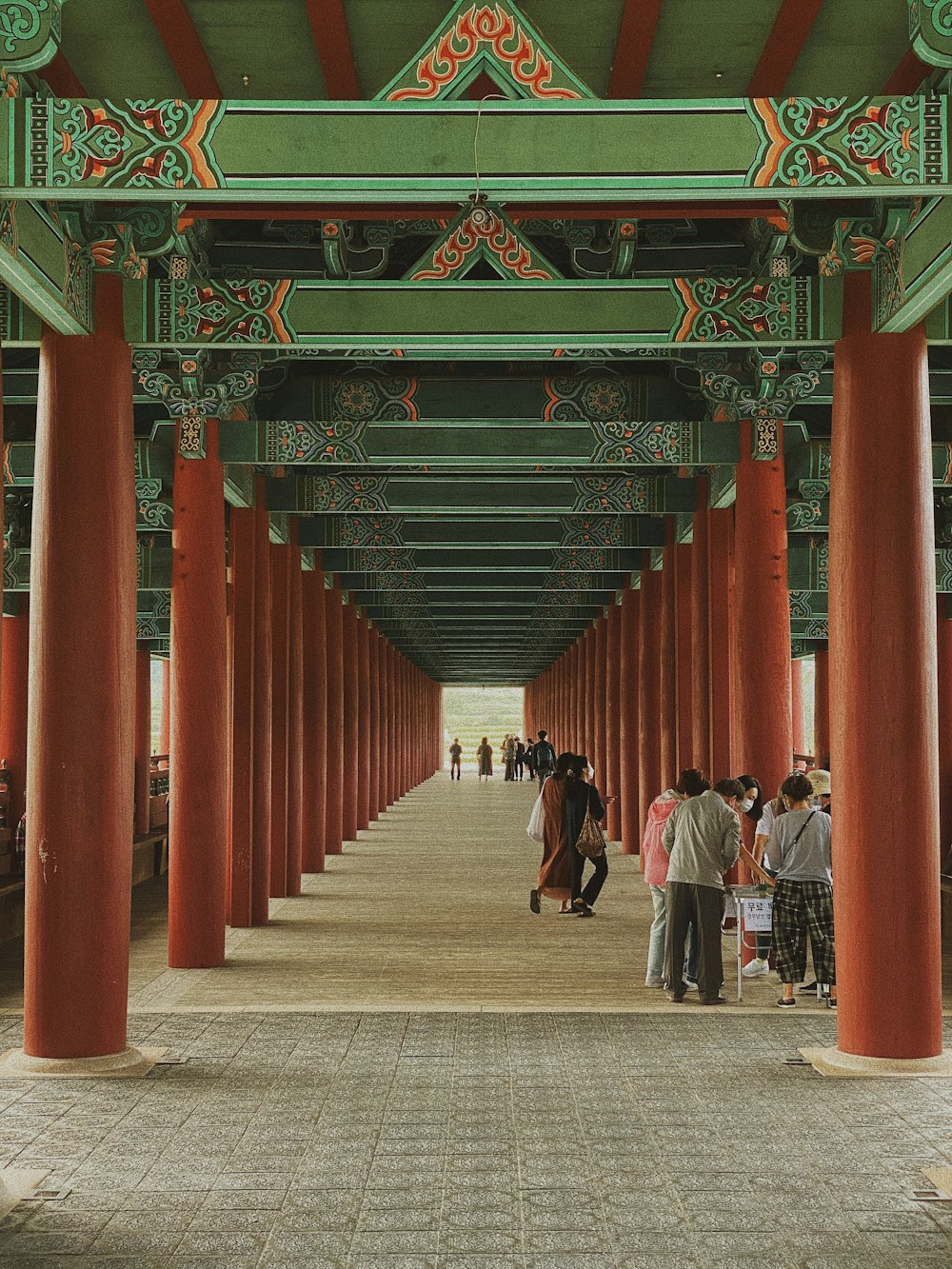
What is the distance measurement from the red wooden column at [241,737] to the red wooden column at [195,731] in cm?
182

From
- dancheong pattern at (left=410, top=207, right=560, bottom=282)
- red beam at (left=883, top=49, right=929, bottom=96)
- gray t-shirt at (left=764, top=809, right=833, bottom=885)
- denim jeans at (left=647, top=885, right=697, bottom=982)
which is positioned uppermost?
red beam at (left=883, top=49, right=929, bottom=96)

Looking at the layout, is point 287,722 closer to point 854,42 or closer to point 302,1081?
point 302,1081

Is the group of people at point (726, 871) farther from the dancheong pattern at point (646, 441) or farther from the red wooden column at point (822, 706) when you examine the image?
the red wooden column at point (822, 706)

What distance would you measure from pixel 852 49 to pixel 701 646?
8.78 metres

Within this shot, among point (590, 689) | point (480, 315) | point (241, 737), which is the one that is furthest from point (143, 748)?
point (480, 315)

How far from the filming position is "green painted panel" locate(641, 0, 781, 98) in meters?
5.89

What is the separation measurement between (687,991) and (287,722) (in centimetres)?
666

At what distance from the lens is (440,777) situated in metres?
52.1

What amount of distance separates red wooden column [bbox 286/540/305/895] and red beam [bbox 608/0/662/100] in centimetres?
944

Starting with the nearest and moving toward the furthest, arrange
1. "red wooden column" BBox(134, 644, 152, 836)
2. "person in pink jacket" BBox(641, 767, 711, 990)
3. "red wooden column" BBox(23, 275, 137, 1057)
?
"red wooden column" BBox(23, 275, 137, 1057), "person in pink jacket" BBox(641, 767, 711, 990), "red wooden column" BBox(134, 644, 152, 836)

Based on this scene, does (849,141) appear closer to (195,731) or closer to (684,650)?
(195,731)

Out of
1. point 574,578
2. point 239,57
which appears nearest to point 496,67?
point 239,57

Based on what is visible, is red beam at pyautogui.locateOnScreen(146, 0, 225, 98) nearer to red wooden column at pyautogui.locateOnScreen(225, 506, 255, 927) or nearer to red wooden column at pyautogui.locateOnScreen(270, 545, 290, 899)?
red wooden column at pyautogui.locateOnScreen(225, 506, 255, 927)

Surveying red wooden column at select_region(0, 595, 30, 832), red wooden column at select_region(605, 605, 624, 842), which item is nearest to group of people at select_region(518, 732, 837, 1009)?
red wooden column at select_region(0, 595, 30, 832)
